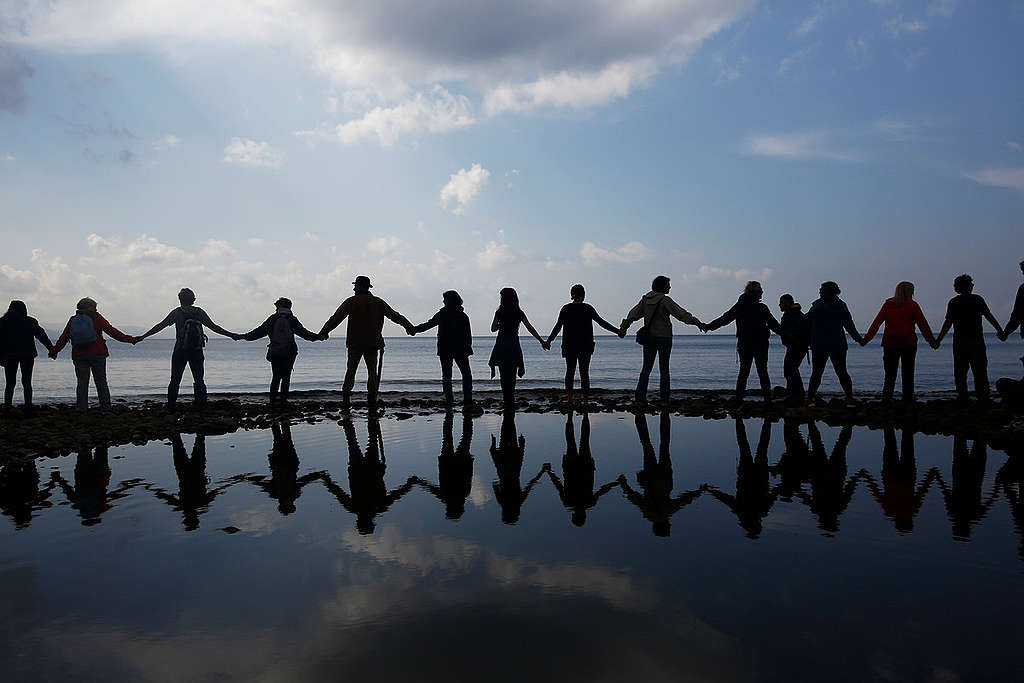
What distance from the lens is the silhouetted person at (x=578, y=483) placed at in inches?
220

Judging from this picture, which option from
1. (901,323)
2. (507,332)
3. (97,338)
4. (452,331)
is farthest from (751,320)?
(97,338)

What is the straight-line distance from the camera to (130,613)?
3.42 meters

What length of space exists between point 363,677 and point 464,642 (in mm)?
516

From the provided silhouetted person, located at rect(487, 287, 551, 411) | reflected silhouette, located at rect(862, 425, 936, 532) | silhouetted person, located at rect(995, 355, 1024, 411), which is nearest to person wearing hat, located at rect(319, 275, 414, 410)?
silhouetted person, located at rect(487, 287, 551, 411)

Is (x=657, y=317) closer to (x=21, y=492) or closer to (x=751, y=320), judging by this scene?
(x=751, y=320)

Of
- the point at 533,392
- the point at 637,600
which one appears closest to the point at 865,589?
the point at 637,600

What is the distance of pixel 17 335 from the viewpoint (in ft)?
44.1

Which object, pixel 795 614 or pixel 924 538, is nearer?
pixel 795 614

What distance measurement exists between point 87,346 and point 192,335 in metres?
2.38

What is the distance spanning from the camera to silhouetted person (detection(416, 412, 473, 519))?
18.9 feet

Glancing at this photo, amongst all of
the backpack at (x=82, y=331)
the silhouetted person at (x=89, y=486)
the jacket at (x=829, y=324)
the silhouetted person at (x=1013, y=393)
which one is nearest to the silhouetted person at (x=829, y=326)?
the jacket at (x=829, y=324)

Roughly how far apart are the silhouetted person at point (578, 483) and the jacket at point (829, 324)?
7018mm

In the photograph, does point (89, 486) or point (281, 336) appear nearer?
point (89, 486)

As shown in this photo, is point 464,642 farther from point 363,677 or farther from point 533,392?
point 533,392
